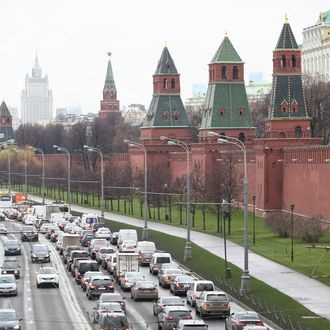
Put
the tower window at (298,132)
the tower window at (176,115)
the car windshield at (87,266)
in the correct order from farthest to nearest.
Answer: the tower window at (176,115), the tower window at (298,132), the car windshield at (87,266)

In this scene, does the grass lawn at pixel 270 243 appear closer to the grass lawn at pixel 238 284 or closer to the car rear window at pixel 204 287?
the grass lawn at pixel 238 284

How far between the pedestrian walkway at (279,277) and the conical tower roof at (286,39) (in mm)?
23799

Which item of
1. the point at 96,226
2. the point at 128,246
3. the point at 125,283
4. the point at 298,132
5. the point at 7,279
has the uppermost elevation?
the point at 298,132

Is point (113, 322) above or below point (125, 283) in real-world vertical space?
above

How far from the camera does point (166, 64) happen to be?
143875 mm

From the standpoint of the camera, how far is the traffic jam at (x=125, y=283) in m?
41.5

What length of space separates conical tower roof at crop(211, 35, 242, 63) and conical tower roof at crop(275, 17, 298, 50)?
21.1m

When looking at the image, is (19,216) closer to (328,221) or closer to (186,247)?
(328,221)

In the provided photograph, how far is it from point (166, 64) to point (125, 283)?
291 feet

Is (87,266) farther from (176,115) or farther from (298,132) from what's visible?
(176,115)

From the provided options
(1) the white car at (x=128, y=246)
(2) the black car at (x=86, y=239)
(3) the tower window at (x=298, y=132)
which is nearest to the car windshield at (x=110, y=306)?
(1) the white car at (x=128, y=246)

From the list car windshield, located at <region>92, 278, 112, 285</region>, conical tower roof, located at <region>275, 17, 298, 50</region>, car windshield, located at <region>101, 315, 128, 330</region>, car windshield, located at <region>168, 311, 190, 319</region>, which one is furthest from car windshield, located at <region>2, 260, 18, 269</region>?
conical tower roof, located at <region>275, 17, 298, 50</region>

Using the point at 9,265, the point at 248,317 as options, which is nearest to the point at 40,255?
the point at 9,265

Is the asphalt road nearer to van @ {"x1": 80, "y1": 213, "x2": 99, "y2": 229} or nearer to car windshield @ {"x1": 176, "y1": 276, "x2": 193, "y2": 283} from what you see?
car windshield @ {"x1": 176, "y1": 276, "x2": 193, "y2": 283}
